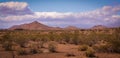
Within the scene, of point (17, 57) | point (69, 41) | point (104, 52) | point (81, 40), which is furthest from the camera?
point (69, 41)

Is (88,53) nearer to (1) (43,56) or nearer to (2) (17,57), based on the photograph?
(1) (43,56)

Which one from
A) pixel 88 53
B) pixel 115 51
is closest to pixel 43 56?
pixel 88 53

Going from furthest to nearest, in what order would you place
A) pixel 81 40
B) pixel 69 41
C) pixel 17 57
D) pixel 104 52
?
pixel 69 41 → pixel 81 40 → pixel 104 52 → pixel 17 57

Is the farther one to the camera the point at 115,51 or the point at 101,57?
the point at 115,51

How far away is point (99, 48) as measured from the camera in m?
29.1

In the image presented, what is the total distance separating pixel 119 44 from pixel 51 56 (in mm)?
9458

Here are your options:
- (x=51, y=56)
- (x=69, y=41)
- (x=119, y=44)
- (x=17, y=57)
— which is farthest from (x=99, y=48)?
(x=69, y=41)

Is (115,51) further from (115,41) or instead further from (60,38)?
(60,38)

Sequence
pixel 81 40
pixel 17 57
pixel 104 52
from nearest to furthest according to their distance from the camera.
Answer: pixel 17 57 → pixel 104 52 → pixel 81 40

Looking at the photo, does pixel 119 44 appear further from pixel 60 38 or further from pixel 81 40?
pixel 60 38

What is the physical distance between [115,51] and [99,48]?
84.1 inches

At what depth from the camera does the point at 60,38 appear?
49531 mm

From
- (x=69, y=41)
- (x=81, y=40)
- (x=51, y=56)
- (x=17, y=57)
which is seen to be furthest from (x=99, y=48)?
(x=69, y=41)

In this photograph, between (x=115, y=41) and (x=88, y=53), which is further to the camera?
(x=115, y=41)
